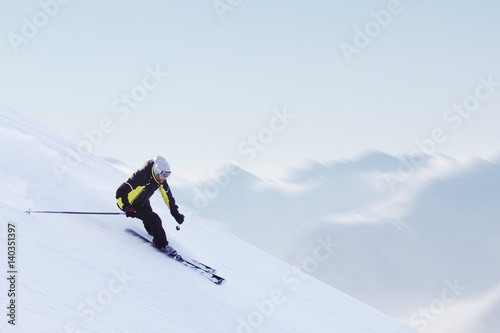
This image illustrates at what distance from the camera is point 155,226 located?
7957mm

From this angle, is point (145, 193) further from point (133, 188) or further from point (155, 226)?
point (155, 226)

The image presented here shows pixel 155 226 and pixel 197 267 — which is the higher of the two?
pixel 155 226

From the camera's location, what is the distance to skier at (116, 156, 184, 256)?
775 centimetres

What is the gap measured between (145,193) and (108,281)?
96.2 inches

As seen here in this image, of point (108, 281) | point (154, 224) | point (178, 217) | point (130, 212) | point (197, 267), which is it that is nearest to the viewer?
point (108, 281)

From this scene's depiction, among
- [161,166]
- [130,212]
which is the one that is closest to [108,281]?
[130,212]

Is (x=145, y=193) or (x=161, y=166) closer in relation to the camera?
→ (x=161, y=166)

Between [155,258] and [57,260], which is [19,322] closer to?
[57,260]

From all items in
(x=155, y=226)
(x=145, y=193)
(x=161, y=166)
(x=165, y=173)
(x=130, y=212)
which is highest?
(x=161, y=166)

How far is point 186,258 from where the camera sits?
27.2 feet

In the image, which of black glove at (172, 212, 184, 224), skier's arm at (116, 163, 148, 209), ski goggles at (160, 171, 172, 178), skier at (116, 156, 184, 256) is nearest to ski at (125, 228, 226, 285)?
skier at (116, 156, 184, 256)

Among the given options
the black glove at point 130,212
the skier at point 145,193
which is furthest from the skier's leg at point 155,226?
the black glove at point 130,212

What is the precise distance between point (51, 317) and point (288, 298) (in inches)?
254

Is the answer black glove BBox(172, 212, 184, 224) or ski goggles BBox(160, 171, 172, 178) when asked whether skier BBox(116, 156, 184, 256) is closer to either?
ski goggles BBox(160, 171, 172, 178)
